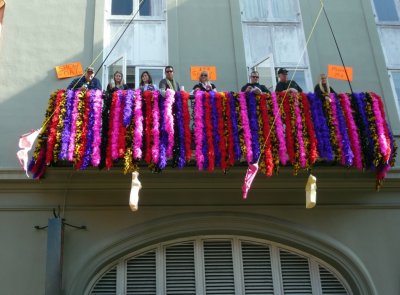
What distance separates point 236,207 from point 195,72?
2.95m

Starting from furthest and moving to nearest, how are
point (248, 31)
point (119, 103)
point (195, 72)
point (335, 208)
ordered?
1. point (248, 31)
2. point (195, 72)
3. point (335, 208)
4. point (119, 103)

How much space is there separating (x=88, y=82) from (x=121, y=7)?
2.76m

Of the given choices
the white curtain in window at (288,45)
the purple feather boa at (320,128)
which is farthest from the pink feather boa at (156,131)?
the white curtain in window at (288,45)

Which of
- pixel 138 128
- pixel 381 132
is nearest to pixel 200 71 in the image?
pixel 138 128

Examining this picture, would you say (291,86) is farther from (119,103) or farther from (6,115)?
(6,115)

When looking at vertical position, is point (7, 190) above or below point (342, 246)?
above

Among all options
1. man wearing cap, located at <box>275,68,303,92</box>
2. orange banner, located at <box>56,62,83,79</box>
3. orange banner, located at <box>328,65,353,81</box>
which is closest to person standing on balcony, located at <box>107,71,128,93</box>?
orange banner, located at <box>56,62,83,79</box>

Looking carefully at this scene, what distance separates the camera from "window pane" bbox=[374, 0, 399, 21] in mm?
13531

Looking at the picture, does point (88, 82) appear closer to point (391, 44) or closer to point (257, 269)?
point (257, 269)

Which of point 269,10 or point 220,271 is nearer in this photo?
point 220,271

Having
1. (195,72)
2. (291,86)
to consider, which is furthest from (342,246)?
(195,72)

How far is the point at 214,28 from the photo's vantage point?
501 inches

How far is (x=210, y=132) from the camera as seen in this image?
1019 centimetres

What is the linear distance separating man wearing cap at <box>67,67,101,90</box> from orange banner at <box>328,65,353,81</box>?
4.67 m
